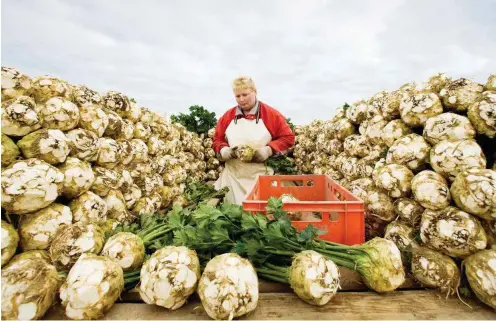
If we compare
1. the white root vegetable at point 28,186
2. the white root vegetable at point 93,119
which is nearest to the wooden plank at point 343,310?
the white root vegetable at point 28,186

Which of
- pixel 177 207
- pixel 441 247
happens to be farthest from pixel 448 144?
pixel 177 207

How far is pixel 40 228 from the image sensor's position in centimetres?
178

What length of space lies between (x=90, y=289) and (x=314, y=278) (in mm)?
1132

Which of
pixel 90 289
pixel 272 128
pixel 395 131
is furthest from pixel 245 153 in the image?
pixel 90 289

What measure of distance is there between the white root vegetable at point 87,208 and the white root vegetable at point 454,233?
2.32 m

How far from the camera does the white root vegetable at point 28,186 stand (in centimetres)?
167

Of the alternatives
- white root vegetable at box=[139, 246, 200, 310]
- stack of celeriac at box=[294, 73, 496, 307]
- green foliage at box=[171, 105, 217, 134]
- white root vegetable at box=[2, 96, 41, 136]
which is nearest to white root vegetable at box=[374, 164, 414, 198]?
stack of celeriac at box=[294, 73, 496, 307]

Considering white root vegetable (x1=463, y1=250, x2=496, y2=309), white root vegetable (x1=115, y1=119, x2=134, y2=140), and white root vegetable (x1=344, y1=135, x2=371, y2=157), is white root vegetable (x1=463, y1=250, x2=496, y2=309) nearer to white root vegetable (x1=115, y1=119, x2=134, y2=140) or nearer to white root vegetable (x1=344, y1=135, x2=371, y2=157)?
white root vegetable (x1=344, y1=135, x2=371, y2=157)

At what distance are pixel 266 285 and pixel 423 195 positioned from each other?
115 centimetres

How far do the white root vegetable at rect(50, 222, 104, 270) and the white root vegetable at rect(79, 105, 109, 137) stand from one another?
0.93m

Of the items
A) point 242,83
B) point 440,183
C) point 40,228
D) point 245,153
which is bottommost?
point 40,228

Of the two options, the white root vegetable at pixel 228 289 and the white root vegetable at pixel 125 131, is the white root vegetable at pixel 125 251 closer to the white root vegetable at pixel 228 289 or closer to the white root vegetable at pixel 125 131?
the white root vegetable at pixel 228 289

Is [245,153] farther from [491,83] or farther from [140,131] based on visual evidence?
[491,83]

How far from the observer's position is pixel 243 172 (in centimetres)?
489
